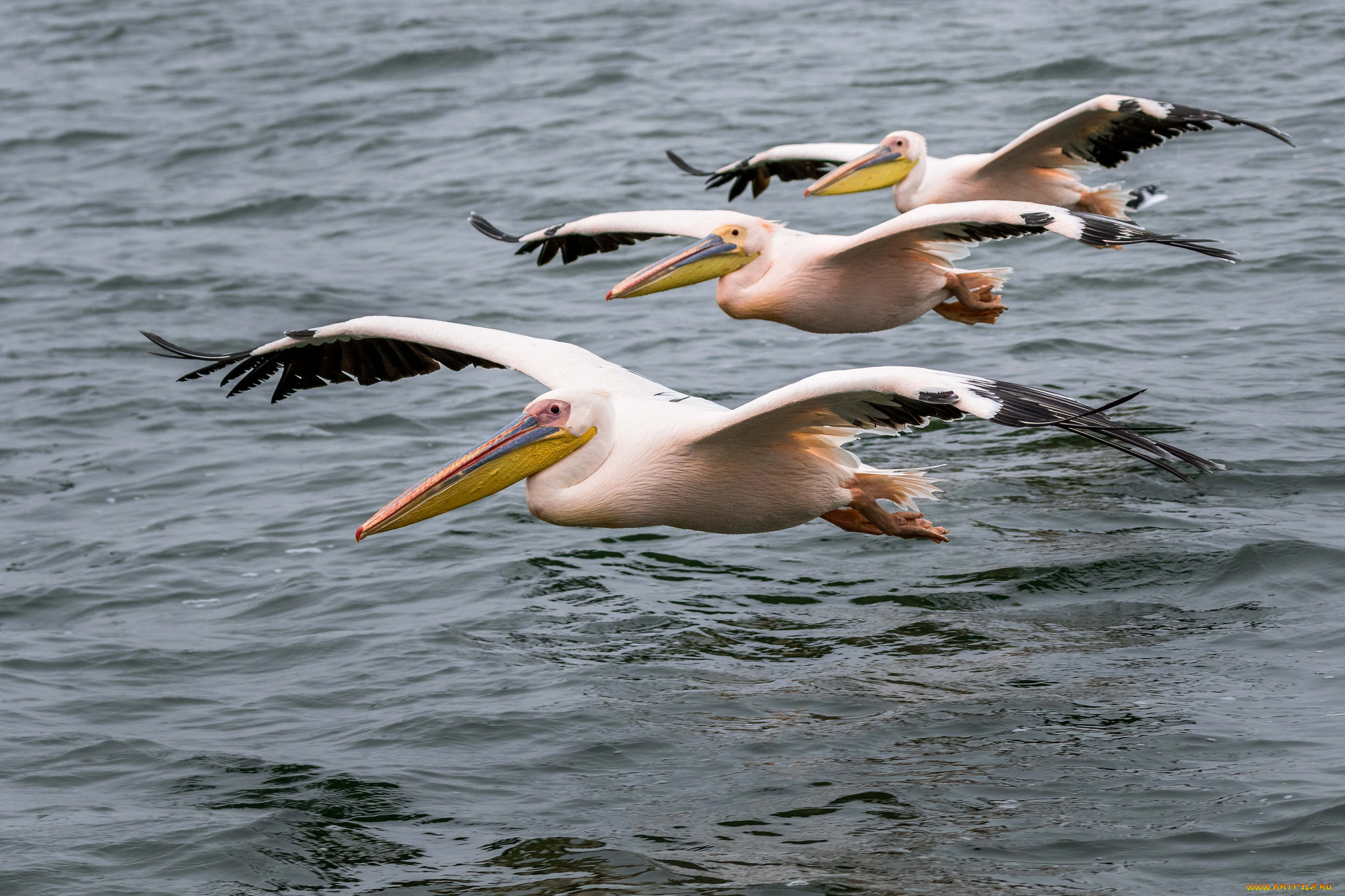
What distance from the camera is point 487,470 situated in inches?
254

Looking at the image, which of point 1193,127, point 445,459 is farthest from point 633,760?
point 1193,127

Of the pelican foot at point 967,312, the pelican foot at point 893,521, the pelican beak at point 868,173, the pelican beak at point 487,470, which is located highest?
the pelican beak at point 868,173

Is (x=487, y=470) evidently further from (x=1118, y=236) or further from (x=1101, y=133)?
(x=1101, y=133)

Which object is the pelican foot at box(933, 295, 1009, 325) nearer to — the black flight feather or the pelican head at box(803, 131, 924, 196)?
the pelican head at box(803, 131, 924, 196)

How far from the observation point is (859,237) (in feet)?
27.3

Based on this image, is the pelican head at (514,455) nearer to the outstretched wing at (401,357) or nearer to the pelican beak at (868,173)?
the outstretched wing at (401,357)

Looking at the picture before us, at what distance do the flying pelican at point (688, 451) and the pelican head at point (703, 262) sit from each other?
1.07 m

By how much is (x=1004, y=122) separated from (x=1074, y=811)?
38.8 feet

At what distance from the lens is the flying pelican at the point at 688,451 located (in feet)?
19.0

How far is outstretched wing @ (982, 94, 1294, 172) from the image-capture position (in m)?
9.27

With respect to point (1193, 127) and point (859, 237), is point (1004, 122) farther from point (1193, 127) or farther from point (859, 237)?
point (859, 237)

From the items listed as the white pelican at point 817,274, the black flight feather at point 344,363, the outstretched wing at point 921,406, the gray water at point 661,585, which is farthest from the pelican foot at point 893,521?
the black flight feather at point 344,363

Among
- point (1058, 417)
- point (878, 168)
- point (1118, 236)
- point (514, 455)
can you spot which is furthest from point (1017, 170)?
point (1058, 417)

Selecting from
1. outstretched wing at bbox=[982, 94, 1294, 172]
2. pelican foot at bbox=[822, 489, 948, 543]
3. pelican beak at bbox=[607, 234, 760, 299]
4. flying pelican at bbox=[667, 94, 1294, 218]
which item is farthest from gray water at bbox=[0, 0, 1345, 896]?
pelican beak at bbox=[607, 234, 760, 299]
